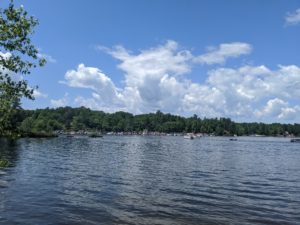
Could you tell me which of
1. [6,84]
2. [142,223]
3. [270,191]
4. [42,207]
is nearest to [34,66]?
[6,84]

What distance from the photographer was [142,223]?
1086 inches

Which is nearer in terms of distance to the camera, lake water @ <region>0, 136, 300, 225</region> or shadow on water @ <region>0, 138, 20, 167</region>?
lake water @ <region>0, 136, 300, 225</region>

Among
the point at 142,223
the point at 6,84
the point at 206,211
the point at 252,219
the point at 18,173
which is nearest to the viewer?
the point at 6,84

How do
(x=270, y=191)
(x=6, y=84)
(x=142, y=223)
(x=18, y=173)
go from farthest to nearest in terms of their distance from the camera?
1. (x=18, y=173)
2. (x=270, y=191)
3. (x=142, y=223)
4. (x=6, y=84)

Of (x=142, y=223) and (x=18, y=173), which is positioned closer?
(x=142, y=223)

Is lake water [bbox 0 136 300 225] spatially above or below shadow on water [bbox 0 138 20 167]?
below

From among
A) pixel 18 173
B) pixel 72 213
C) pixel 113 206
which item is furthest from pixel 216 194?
pixel 18 173

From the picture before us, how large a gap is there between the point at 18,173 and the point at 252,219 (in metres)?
33.9

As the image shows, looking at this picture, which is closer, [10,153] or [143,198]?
[143,198]

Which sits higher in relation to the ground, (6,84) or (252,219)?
(6,84)

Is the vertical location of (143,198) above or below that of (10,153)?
below

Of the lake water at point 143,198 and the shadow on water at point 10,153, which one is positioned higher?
the shadow on water at point 10,153

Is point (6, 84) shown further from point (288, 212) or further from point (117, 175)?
point (117, 175)

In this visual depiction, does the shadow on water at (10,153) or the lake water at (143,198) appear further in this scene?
the shadow on water at (10,153)
